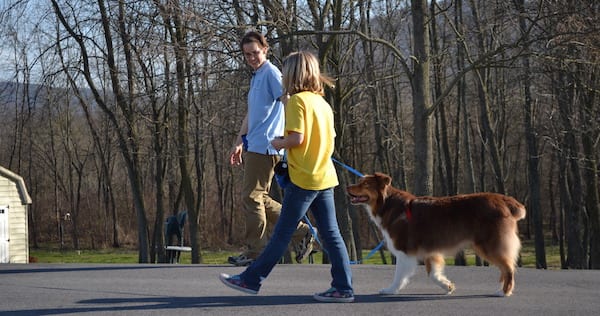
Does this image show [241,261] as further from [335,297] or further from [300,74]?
[300,74]

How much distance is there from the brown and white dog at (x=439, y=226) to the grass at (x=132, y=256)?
1148 inches

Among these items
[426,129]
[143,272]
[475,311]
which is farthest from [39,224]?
[475,311]

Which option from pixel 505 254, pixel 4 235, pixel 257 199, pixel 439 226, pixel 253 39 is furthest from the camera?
pixel 4 235

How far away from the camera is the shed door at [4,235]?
3084 centimetres

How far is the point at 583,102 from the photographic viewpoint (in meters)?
27.3

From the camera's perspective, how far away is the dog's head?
288 inches

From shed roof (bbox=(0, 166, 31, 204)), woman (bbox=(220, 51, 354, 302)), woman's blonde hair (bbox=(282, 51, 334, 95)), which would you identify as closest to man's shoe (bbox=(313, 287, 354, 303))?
woman (bbox=(220, 51, 354, 302))

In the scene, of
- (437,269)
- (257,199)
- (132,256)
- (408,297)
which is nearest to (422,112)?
(257,199)

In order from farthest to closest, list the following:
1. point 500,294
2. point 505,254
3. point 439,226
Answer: point 500,294, point 439,226, point 505,254

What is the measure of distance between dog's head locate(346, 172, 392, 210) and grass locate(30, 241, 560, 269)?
95.6 ft

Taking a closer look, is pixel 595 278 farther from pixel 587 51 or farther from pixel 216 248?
pixel 216 248

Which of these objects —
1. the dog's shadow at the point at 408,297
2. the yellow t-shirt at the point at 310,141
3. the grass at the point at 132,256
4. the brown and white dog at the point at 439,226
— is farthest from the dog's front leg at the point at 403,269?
the grass at the point at 132,256

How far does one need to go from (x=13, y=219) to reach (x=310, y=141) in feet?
93.6

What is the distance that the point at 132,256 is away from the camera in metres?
43.0
